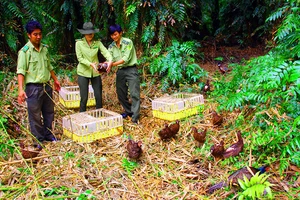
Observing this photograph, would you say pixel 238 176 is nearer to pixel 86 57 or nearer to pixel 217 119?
pixel 217 119

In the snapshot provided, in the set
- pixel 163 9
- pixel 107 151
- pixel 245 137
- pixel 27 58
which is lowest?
pixel 107 151

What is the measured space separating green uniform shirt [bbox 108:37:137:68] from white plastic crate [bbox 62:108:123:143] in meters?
1.05

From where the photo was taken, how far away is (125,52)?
18.1 feet

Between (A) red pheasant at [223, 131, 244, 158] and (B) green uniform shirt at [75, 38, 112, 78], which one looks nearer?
(A) red pheasant at [223, 131, 244, 158]

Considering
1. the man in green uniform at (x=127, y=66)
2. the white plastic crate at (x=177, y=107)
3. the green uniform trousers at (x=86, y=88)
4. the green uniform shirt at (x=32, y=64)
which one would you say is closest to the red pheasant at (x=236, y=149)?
the white plastic crate at (x=177, y=107)

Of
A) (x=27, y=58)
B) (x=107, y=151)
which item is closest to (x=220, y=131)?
(x=107, y=151)

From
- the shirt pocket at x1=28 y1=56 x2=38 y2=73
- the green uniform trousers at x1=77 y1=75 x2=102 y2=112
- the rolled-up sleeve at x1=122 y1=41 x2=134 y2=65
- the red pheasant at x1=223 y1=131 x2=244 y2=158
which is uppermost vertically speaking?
the rolled-up sleeve at x1=122 y1=41 x2=134 y2=65

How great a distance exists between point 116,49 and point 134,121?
1.39 meters

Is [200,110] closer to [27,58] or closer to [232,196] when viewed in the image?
[232,196]

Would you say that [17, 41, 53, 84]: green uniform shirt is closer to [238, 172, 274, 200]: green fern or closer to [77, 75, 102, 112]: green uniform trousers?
[77, 75, 102, 112]: green uniform trousers

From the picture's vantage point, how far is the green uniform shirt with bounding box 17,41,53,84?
449 centimetres

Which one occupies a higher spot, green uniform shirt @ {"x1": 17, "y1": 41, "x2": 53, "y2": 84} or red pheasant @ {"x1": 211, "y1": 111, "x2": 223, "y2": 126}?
green uniform shirt @ {"x1": 17, "y1": 41, "x2": 53, "y2": 84}

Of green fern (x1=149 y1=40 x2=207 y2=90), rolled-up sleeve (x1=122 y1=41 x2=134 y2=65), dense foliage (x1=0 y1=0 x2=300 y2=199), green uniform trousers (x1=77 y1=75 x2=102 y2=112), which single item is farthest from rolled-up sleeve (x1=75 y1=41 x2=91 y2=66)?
green fern (x1=149 y1=40 x2=207 y2=90)

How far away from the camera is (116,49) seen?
224 inches
